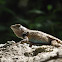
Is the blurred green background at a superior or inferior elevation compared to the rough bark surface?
superior

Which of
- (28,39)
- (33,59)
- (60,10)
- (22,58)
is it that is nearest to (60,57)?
(33,59)

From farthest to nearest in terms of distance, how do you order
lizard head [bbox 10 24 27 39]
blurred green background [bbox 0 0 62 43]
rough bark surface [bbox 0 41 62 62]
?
blurred green background [bbox 0 0 62 43] < lizard head [bbox 10 24 27 39] < rough bark surface [bbox 0 41 62 62]

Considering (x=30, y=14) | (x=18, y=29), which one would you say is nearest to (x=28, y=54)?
(x=18, y=29)

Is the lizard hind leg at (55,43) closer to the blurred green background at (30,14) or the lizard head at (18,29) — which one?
the lizard head at (18,29)

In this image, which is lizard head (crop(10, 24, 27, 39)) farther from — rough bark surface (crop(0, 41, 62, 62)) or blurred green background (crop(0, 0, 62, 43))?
blurred green background (crop(0, 0, 62, 43))

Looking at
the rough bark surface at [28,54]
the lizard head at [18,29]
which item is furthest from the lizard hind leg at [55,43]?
the lizard head at [18,29]

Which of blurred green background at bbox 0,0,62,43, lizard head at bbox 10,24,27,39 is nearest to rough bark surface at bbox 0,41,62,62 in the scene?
lizard head at bbox 10,24,27,39
